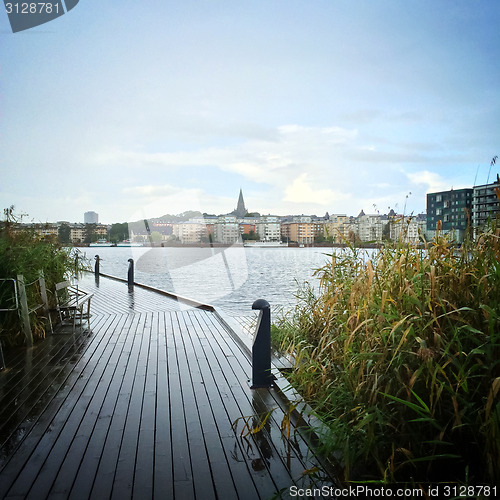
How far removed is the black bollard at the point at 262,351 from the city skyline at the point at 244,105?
1544 millimetres

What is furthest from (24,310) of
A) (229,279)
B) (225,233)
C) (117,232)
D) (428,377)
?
(117,232)

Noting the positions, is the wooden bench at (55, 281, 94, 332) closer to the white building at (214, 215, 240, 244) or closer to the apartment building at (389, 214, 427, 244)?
the apartment building at (389, 214, 427, 244)

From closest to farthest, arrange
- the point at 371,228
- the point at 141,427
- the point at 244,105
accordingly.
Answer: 1. the point at 141,427
2. the point at 371,228
3. the point at 244,105

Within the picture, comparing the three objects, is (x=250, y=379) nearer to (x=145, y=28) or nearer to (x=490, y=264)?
(x=490, y=264)

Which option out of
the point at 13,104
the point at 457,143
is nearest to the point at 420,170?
the point at 457,143

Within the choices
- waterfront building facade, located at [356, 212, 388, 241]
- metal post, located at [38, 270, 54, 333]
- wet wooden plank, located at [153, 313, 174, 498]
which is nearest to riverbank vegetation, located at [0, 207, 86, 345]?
metal post, located at [38, 270, 54, 333]

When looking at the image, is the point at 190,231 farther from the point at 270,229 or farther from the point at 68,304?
the point at 270,229

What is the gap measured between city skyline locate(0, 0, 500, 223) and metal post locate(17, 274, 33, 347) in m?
2.74

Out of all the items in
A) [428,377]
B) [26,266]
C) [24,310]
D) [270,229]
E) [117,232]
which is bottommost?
[24,310]

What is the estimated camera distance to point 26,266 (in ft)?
18.0

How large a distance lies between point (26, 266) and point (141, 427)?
12.1ft

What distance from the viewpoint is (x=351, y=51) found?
3681 centimetres

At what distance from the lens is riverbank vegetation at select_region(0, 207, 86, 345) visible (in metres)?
Answer: 4.84

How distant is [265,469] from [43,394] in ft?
6.97
